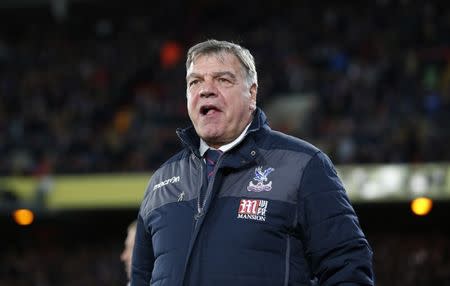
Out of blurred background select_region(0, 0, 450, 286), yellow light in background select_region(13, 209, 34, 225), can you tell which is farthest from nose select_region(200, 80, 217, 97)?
yellow light in background select_region(13, 209, 34, 225)

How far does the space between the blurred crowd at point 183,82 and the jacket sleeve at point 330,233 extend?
11.7m

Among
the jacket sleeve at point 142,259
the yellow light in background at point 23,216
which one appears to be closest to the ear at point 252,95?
the jacket sleeve at point 142,259

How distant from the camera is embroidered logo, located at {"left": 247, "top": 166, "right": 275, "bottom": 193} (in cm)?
327

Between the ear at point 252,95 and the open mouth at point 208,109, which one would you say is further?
the ear at point 252,95

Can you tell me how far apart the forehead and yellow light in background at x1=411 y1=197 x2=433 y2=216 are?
11.6 meters

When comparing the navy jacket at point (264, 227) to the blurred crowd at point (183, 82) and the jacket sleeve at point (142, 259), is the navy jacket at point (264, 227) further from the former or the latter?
the blurred crowd at point (183, 82)

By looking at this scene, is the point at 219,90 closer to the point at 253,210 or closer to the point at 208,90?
the point at 208,90

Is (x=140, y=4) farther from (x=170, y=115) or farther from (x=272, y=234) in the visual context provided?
(x=272, y=234)

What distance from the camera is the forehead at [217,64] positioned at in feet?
11.2

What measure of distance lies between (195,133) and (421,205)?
12.0 m

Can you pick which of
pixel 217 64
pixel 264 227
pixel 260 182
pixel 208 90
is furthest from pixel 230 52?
pixel 264 227

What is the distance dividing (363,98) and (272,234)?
46.5ft

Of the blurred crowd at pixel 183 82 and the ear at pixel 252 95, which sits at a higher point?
the ear at pixel 252 95

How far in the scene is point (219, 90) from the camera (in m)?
3.39
